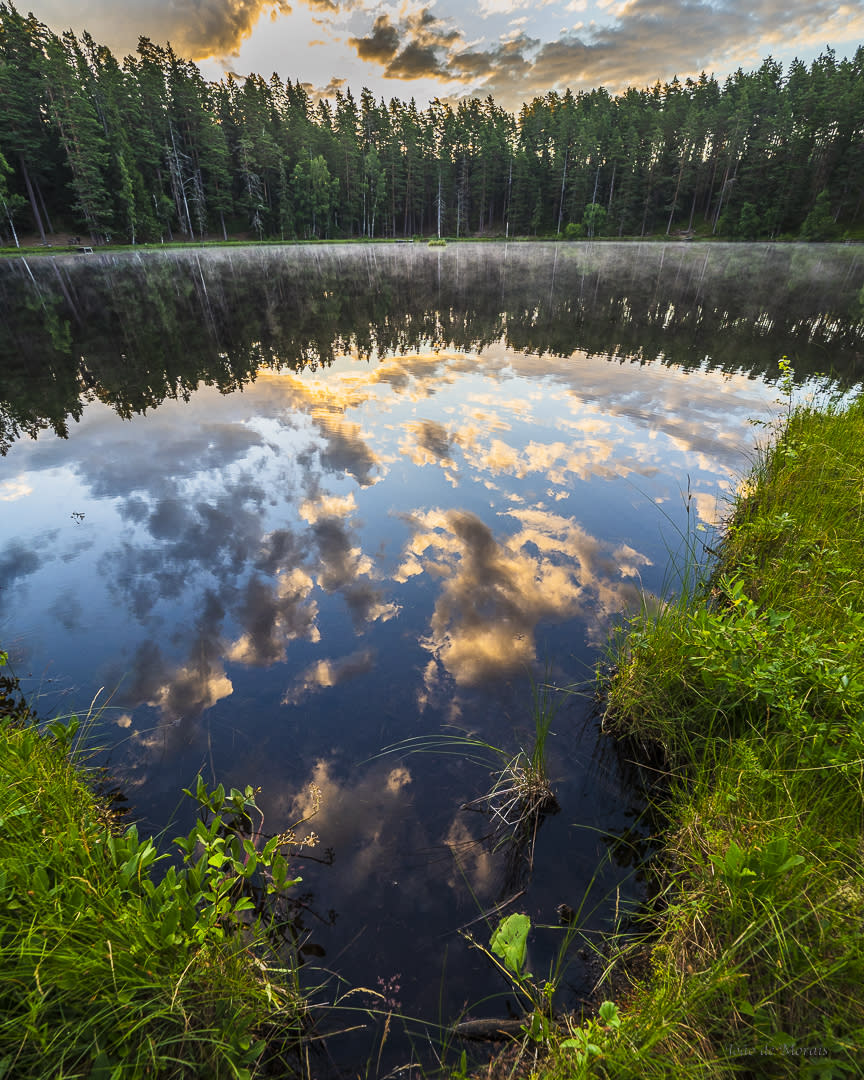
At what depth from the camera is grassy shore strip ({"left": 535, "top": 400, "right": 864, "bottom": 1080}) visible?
5.66ft

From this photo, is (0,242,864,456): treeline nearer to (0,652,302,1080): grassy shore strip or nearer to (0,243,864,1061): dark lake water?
(0,243,864,1061): dark lake water

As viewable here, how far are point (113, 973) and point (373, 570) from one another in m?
4.36

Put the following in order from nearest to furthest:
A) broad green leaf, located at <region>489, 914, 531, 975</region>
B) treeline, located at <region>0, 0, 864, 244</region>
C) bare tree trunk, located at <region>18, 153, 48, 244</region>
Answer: broad green leaf, located at <region>489, 914, 531, 975</region> → bare tree trunk, located at <region>18, 153, 48, 244</region> → treeline, located at <region>0, 0, 864, 244</region>

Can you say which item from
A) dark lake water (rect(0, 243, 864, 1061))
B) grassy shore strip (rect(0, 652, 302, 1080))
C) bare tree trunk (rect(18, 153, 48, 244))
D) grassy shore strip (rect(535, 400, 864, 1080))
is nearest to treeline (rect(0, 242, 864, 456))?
dark lake water (rect(0, 243, 864, 1061))

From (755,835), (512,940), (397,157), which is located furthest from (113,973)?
(397,157)

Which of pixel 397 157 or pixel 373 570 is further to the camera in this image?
pixel 397 157

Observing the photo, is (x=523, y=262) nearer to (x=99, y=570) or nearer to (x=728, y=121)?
(x=99, y=570)

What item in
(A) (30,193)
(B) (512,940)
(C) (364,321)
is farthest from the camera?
(A) (30,193)

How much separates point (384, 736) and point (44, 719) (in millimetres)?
2908

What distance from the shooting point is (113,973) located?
1.70 m

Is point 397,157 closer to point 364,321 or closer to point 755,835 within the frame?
point 364,321

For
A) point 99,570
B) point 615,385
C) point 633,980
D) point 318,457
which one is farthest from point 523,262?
point 633,980

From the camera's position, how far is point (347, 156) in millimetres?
75812

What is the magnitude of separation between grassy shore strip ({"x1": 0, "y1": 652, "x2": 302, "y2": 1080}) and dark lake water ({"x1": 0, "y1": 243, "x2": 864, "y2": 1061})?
2.06 feet
